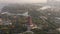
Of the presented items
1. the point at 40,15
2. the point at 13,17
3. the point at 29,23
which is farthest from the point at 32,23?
the point at 13,17

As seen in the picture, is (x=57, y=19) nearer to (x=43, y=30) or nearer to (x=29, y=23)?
(x=43, y=30)

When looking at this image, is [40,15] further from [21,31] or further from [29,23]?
[21,31]

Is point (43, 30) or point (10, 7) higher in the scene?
point (10, 7)

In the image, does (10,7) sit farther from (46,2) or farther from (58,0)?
(58,0)

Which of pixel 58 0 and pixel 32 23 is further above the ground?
pixel 58 0

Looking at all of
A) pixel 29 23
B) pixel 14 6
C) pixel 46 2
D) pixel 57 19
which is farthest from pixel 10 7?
pixel 57 19

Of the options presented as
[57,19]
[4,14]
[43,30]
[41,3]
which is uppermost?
[41,3]

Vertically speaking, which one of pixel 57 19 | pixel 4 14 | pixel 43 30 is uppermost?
pixel 4 14
